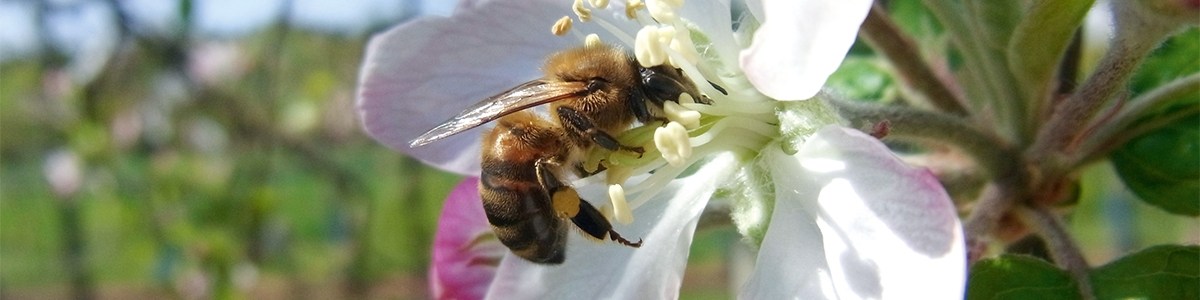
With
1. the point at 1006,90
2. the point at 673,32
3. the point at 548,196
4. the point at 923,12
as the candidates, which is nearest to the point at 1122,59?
the point at 1006,90

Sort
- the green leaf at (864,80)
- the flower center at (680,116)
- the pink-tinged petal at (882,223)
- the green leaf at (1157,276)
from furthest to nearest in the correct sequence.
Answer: the green leaf at (864,80) → the flower center at (680,116) → the green leaf at (1157,276) → the pink-tinged petal at (882,223)

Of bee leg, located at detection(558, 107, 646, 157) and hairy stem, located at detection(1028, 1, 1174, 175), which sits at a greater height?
hairy stem, located at detection(1028, 1, 1174, 175)

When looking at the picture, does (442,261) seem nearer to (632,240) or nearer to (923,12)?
(632,240)

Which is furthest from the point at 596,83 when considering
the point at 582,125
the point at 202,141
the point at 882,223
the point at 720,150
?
the point at 202,141

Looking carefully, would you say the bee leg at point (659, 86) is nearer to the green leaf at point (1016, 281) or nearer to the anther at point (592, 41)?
the anther at point (592, 41)

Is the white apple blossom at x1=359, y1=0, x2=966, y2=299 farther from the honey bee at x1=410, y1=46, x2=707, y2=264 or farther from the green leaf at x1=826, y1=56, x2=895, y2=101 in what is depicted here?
the green leaf at x1=826, y1=56, x2=895, y2=101

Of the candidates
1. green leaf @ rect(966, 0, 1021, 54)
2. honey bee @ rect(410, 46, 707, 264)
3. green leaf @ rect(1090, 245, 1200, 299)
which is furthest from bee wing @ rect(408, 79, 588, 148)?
green leaf @ rect(1090, 245, 1200, 299)

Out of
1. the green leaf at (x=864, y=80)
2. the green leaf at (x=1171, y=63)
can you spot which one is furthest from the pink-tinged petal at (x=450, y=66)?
the green leaf at (x=1171, y=63)
